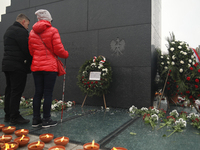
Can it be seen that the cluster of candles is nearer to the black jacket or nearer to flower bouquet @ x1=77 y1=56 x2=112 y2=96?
the black jacket

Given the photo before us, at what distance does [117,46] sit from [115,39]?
8.5 inches

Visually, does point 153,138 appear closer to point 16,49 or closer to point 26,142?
point 26,142

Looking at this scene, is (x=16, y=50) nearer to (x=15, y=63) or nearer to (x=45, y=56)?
(x=15, y=63)

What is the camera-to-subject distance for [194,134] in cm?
239

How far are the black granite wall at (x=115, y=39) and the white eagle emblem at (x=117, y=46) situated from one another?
0.03 metres

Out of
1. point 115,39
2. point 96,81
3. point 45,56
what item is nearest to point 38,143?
point 45,56

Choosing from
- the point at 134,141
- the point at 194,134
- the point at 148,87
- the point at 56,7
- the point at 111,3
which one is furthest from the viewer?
the point at 56,7

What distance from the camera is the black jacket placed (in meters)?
2.74

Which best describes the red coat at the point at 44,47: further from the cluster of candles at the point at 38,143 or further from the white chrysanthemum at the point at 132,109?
the white chrysanthemum at the point at 132,109

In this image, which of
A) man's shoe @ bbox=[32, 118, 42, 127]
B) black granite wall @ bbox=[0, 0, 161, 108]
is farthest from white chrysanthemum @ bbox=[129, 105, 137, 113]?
man's shoe @ bbox=[32, 118, 42, 127]

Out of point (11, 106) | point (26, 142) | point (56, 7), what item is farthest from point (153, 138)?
point (56, 7)

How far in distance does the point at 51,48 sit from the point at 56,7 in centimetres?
371

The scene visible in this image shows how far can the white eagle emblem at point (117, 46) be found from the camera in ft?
15.1

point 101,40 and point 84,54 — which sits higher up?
point 101,40
